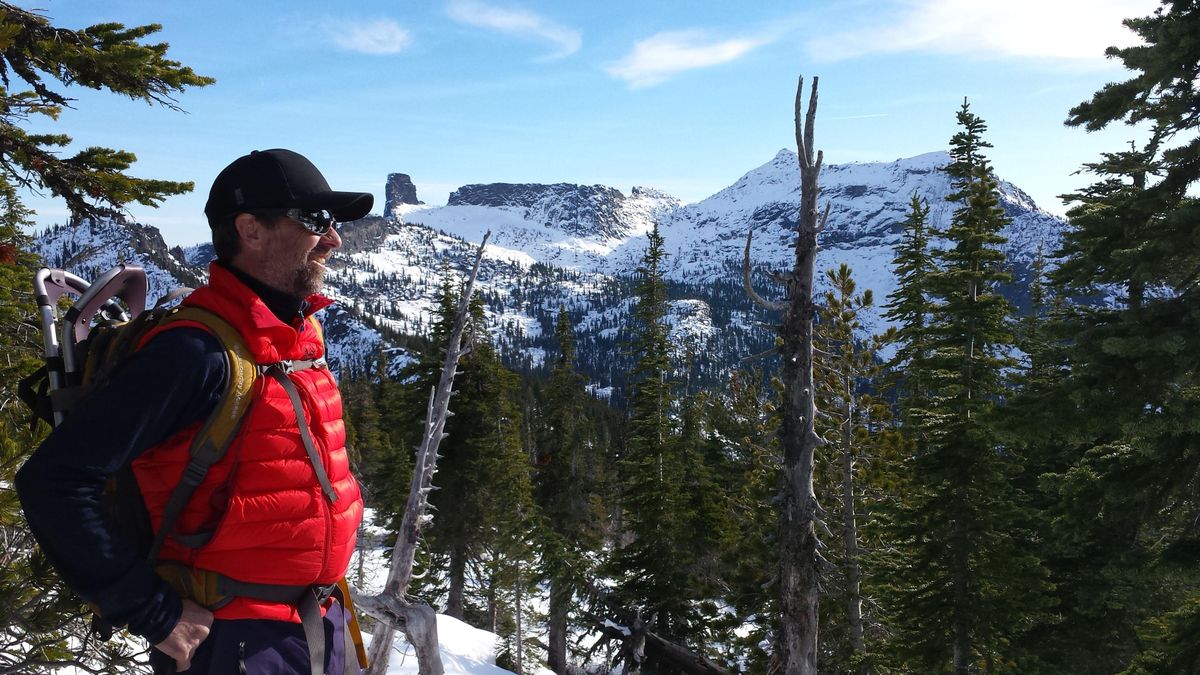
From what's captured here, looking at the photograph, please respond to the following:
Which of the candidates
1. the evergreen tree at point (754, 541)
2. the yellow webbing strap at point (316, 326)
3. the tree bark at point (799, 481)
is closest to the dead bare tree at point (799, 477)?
the tree bark at point (799, 481)

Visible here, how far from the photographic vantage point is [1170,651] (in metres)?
8.20

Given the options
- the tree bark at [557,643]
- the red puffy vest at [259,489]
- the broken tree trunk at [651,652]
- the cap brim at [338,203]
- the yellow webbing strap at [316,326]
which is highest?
the cap brim at [338,203]

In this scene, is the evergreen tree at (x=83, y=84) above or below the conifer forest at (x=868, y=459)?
above

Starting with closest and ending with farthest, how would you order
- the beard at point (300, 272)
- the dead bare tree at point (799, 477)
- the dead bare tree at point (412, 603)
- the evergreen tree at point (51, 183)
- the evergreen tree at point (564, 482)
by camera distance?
the beard at point (300, 272)
the evergreen tree at point (51, 183)
the dead bare tree at point (412, 603)
the dead bare tree at point (799, 477)
the evergreen tree at point (564, 482)

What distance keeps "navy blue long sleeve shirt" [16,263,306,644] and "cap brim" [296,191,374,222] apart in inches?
27.2

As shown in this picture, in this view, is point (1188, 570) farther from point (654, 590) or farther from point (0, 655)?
point (654, 590)

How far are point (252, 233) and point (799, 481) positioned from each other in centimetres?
986

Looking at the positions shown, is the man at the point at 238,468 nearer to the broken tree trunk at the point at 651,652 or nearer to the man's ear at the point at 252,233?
the man's ear at the point at 252,233

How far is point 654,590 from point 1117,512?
16.3 metres

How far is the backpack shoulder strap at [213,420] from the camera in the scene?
7.89ft

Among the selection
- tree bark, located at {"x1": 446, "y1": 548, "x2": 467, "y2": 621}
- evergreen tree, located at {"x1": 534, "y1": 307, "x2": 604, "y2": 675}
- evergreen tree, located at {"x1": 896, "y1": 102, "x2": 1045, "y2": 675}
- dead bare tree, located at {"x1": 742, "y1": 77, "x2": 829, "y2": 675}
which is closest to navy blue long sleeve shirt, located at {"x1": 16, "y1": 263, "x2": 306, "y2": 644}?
dead bare tree, located at {"x1": 742, "y1": 77, "x2": 829, "y2": 675}

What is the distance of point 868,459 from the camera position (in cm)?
1809

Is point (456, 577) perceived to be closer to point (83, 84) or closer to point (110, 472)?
point (83, 84)

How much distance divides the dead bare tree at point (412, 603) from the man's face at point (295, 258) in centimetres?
437
